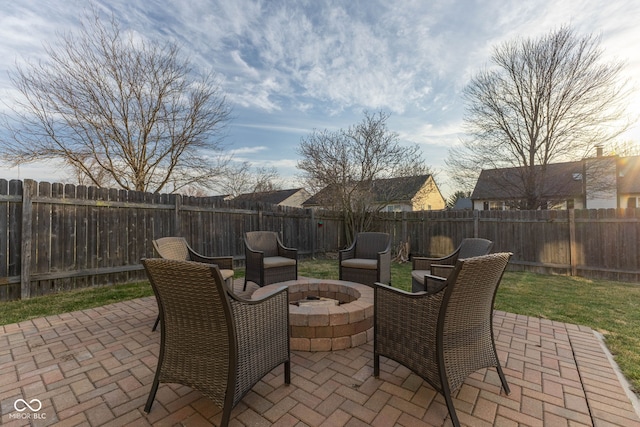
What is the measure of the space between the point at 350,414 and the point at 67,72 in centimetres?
946

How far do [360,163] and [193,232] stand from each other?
17.8 feet

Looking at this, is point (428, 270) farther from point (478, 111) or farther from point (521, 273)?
point (478, 111)

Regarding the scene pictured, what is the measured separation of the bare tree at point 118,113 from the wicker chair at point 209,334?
8.16 m

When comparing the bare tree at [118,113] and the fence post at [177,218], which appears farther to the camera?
the bare tree at [118,113]

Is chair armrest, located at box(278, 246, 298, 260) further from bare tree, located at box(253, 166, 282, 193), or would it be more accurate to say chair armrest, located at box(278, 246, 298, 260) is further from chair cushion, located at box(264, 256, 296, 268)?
bare tree, located at box(253, 166, 282, 193)

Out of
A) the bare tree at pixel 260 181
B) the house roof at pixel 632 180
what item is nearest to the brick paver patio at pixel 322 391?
the bare tree at pixel 260 181

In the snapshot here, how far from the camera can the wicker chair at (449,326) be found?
1624 mm

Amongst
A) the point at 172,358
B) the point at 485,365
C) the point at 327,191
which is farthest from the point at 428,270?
the point at 327,191

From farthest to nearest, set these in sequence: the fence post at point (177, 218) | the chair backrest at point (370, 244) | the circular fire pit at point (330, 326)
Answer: the fence post at point (177, 218)
the chair backrest at point (370, 244)
the circular fire pit at point (330, 326)

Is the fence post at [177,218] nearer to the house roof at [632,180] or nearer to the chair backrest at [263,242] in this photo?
the chair backrest at [263,242]

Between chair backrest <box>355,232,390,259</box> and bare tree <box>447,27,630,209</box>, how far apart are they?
25.4ft

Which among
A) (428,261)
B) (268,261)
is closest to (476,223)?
(428,261)

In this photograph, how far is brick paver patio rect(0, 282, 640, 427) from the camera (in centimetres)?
167

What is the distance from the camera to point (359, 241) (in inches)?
193
